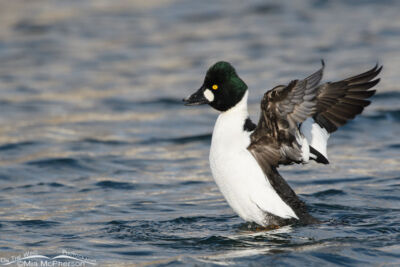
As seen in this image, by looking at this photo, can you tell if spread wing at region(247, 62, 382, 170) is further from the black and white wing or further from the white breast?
the white breast

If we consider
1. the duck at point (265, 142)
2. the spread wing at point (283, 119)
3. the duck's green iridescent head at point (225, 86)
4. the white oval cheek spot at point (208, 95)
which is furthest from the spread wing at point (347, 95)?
the white oval cheek spot at point (208, 95)

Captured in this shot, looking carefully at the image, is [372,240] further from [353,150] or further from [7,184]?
[7,184]

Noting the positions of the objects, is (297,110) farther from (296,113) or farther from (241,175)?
(241,175)

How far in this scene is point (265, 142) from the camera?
776 cm

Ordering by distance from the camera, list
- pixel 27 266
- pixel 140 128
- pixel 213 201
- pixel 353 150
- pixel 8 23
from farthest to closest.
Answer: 1. pixel 8 23
2. pixel 140 128
3. pixel 353 150
4. pixel 213 201
5. pixel 27 266

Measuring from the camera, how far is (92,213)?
362 inches

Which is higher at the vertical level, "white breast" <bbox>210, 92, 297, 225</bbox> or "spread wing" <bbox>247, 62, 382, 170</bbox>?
"spread wing" <bbox>247, 62, 382, 170</bbox>

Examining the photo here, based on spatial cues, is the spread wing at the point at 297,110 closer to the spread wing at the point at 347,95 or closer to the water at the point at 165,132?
the spread wing at the point at 347,95

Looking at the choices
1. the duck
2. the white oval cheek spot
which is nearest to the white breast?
the duck

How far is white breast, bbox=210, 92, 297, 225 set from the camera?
7.86 m

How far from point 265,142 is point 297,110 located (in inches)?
24.4

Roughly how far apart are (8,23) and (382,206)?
13238mm

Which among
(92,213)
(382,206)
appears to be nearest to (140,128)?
(92,213)

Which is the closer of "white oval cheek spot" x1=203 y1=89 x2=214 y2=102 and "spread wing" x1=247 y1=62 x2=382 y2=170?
"spread wing" x1=247 y1=62 x2=382 y2=170
